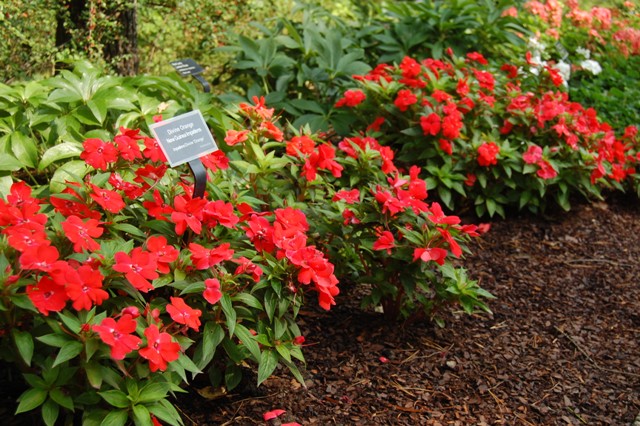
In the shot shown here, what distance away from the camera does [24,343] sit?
1924 millimetres

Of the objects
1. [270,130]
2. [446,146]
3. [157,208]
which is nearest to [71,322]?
[157,208]

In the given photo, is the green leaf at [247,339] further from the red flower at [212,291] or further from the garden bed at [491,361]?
the garden bed at [491,361]

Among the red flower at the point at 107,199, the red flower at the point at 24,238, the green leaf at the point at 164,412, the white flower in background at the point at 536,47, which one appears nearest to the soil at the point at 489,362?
the green leaf at the point at 164,412

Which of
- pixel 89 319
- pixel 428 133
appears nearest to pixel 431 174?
pixel 428 133

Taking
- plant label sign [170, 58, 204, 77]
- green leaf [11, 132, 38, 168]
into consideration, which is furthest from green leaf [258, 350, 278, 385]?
plant label sign [170, 58, 204, 77]

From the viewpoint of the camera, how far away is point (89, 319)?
1934mm

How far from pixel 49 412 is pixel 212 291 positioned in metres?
0.53

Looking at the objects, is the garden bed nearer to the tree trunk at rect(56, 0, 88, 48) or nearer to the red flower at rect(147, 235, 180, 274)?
the red flower at rect(147, 235, 180, 274)

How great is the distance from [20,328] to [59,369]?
7.5 inches

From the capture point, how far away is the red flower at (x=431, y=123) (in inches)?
148

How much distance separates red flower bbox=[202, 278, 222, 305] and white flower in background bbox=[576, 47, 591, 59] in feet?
15.9

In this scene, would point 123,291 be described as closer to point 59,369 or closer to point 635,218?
point 59,369

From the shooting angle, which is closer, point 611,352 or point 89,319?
point 89,319

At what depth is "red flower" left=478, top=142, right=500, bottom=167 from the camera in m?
3.84
